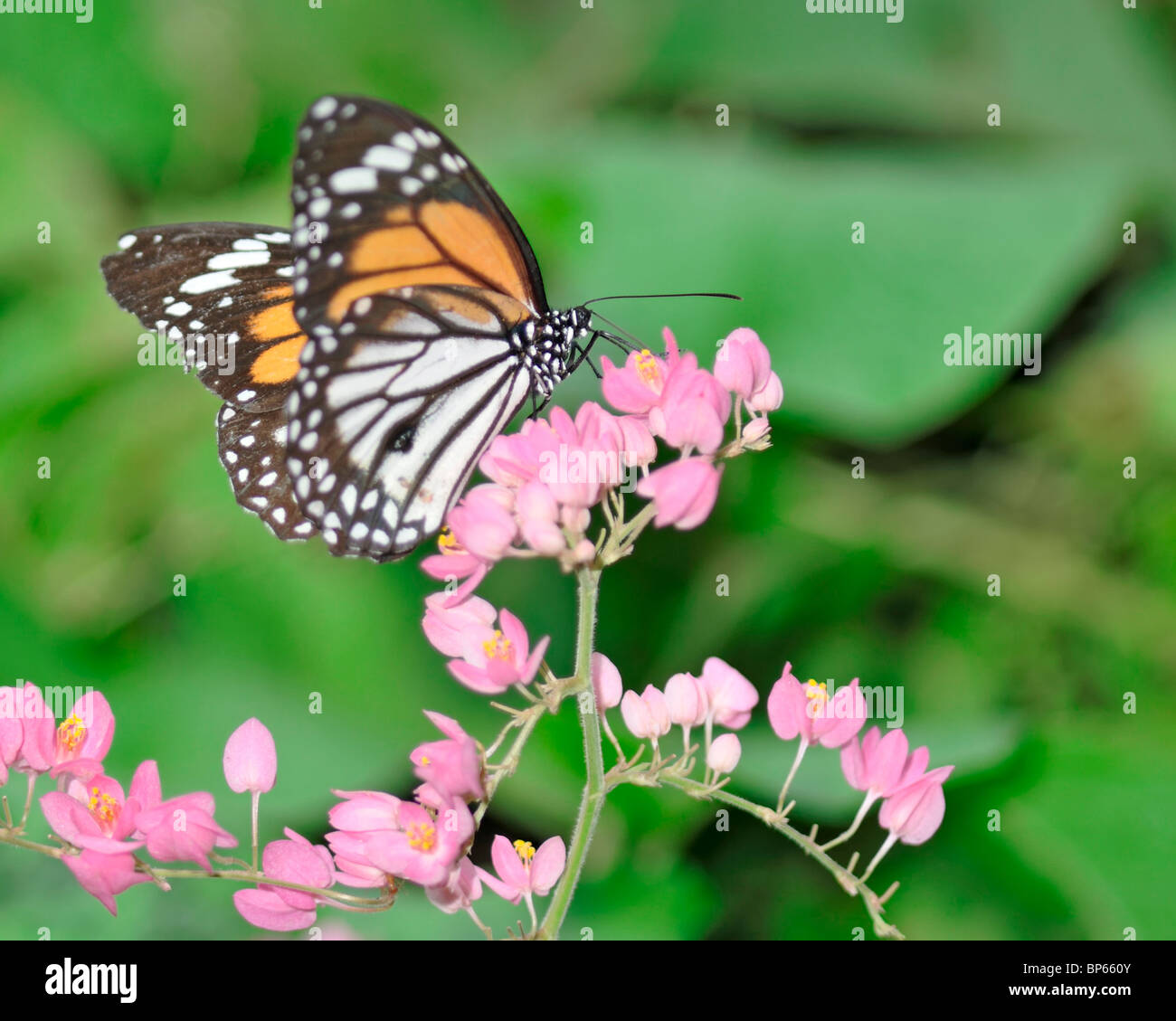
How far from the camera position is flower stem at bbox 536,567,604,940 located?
4.42 feet

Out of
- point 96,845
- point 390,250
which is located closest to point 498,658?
point 96,845

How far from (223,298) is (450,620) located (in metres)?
0.95

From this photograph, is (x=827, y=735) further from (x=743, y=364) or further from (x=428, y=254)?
(x=428, y=254)

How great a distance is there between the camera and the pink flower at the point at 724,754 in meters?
1.47

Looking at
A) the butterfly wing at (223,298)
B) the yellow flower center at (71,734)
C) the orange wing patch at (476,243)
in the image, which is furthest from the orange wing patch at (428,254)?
the yellow flower center at (71,734)

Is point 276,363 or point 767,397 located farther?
point 276,363

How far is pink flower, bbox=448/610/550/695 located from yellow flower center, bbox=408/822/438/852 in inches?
6.8

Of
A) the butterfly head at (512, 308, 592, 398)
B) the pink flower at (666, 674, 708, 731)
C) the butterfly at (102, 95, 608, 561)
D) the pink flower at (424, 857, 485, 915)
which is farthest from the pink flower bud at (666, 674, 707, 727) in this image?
the butterfly head at (512, 308, 592, 398)

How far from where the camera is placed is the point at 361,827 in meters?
1.35

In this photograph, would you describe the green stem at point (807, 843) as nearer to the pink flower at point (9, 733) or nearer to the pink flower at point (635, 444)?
the pink flower at point (635, 444)

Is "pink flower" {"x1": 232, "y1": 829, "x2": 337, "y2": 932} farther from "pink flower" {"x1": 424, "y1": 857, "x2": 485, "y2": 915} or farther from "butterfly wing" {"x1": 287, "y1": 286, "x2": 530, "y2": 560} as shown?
"butterfly wing" {"x1": 287, "y1": 286, "x2": 530, "y2": 560}

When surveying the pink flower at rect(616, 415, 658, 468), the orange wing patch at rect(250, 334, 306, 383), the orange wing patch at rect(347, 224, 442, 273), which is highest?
the orange wing patch at rect(347, 224, 442, 273)

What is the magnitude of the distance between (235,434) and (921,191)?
2855 mm

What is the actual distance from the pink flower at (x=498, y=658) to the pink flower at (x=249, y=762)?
1.03 feet
